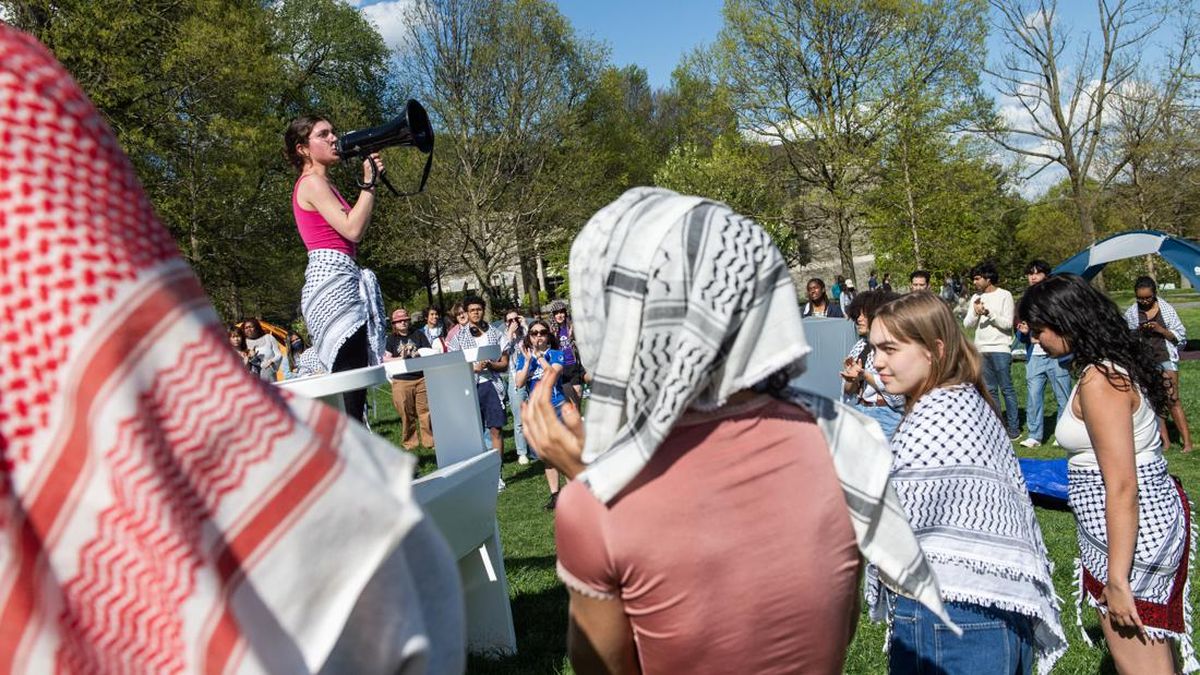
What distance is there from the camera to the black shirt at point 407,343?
1280cm

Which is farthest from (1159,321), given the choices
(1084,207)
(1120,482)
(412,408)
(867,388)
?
(1084,207)

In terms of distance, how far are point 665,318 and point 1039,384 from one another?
10.3m

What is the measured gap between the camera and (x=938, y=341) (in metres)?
2.83

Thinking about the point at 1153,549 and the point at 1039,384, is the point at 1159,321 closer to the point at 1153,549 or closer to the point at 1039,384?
the point at 1039,384

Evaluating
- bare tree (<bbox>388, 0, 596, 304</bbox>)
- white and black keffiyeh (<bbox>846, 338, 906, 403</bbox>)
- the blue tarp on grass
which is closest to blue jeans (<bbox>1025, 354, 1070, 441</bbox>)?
the blue tarp on grass

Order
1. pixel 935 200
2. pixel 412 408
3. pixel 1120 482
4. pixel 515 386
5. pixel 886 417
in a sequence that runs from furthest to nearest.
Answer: pixel 935 200 < pixel 412 408 < pixel 515 386 < pixel 886 417 < pixel 1120 482

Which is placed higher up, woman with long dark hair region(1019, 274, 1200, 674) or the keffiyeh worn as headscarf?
the keffiyeh worn as headscarf

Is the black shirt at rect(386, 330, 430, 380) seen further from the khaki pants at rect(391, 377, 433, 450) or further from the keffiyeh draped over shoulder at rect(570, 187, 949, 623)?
the keffiyeh draped over shoulder at rect(570, 187, 949, 623)

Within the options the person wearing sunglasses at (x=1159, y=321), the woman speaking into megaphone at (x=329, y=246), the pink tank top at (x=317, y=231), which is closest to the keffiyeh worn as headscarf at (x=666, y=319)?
the woman speaking into megaphone at (x=329, y=246)

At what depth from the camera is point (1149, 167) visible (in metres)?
28.8

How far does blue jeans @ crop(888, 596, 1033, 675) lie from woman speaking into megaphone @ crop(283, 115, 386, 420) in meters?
2.42

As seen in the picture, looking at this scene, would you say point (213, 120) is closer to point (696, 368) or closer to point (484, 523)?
point (484, 523)

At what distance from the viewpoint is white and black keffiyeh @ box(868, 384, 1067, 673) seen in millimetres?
2561

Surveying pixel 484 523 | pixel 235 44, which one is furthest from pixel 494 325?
pixel 235 44
